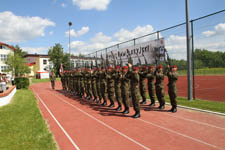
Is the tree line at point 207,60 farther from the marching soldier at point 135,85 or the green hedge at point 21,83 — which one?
the green hedge at point 21,83

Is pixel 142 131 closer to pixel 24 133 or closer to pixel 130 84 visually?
pixel 130 84

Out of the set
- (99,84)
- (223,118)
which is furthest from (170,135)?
(99,84)

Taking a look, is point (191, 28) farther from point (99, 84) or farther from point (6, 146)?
point (6, 146)

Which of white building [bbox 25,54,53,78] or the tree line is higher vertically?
white building [bbox 25,54,53,78]

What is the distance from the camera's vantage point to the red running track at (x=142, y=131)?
4270 millimetres

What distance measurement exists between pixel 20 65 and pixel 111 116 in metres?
32.7

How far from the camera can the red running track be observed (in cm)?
427

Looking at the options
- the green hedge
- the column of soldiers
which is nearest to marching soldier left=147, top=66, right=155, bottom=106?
the column of soldiers

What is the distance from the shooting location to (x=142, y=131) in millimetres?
5188

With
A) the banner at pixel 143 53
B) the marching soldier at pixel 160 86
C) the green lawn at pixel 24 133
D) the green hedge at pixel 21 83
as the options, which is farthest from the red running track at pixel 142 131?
the green hedge at pixel 21 83

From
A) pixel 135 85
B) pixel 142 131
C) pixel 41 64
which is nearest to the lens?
pixel 142 131

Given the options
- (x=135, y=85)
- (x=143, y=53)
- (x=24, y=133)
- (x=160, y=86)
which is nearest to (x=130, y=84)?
(x=135, y=85)

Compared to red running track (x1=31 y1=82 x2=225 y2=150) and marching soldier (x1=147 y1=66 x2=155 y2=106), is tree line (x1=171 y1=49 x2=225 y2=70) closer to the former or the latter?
marching soldier (x1=147 y1=66 x2=155 y2=106)

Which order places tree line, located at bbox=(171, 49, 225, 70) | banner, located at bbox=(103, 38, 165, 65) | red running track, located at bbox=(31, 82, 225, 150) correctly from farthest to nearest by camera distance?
tree line, located at bbox=(171, 49, 225, 70) → banner, located at bbox=(103, 38, 165, 65) → red running track, located at bbox=(31, 82, 225, 150)
